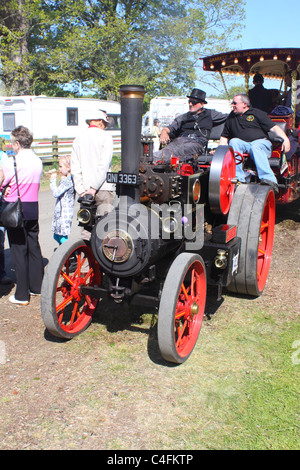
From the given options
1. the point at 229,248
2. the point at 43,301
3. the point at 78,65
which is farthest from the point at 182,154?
the point at 78,65

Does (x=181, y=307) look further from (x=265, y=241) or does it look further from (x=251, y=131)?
(x=251, y=131)

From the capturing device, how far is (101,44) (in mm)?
20094

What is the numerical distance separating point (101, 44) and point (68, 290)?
1881 centimetres

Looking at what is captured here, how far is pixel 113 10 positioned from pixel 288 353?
2058cm

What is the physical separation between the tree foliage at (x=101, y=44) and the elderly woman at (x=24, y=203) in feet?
49.0

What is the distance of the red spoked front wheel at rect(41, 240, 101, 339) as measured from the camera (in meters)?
3.18

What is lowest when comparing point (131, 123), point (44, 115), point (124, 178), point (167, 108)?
point (124, 178)

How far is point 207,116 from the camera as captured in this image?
4.76 metres

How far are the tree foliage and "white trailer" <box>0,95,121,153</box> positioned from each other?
3183 mm

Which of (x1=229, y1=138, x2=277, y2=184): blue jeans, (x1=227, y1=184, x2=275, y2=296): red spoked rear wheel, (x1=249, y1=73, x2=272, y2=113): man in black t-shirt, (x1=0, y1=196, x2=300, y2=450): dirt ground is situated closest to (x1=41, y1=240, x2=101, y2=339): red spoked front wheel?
(x1=0, y1=196, x2=300, y2=450): dirt ground

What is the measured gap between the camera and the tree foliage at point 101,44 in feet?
60.4

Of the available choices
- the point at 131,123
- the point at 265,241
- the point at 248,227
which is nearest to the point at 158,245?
the point at 131,123

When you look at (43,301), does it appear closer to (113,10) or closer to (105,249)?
(105,249)

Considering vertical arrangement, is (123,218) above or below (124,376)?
above
